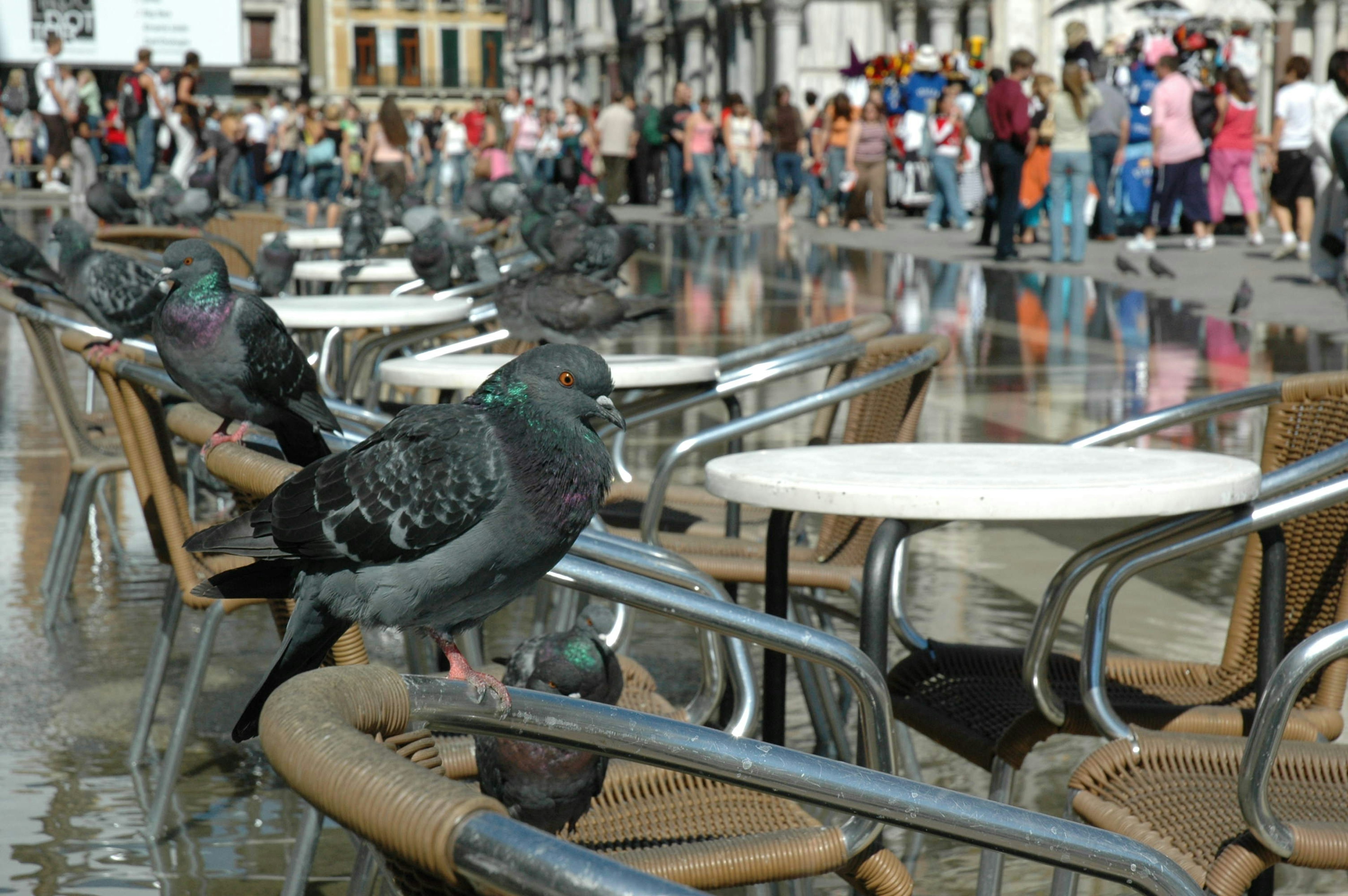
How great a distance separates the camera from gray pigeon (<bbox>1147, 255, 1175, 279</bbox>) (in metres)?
14.4

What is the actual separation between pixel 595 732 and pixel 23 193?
118 feet

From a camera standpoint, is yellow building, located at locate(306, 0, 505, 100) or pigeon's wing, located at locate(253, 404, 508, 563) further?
yellow building, located at locate(306, 0, 505, 100)

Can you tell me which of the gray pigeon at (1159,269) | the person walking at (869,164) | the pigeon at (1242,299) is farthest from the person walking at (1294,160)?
the person walking at (869,164)

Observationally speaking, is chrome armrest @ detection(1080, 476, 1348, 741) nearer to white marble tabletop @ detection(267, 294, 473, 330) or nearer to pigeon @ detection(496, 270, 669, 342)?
pigeon @ detection(496, 270, 669, 342)

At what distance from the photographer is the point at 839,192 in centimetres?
2433

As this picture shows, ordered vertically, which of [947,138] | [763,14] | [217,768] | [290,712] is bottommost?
[217,768]

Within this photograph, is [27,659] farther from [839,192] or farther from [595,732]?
[839,192]

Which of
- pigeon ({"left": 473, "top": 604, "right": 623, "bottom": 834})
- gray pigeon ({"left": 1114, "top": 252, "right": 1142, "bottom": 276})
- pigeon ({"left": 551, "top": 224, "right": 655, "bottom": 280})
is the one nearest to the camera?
pigeon ({"left": 473, "top": 604, "right": 623, "bottom": 834})

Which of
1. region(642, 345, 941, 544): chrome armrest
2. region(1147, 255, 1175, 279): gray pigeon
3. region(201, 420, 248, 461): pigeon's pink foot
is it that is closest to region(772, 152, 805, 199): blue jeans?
region(1147, 255, 1175, 279): gray pigeon

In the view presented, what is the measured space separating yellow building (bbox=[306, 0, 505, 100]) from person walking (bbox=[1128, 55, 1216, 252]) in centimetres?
7301

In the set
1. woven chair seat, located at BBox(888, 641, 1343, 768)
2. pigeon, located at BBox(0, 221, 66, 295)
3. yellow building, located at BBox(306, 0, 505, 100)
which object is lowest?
woven chair seat, located at BBox(888, 641, 1343, 768)

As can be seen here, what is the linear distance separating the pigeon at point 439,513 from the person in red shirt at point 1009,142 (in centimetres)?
1533

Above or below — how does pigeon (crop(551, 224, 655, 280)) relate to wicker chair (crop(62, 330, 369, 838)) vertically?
above

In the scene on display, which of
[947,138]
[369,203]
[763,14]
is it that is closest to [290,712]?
[369,203]
